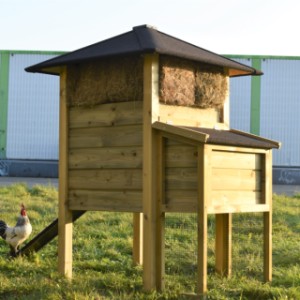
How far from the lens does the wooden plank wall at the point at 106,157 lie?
770 centimetres

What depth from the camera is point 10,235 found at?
30.4ft

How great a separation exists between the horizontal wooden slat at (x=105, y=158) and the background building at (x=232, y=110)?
24.5m

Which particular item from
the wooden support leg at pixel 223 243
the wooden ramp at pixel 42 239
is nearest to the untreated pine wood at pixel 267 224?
the wooden support leg at pixel 223 243

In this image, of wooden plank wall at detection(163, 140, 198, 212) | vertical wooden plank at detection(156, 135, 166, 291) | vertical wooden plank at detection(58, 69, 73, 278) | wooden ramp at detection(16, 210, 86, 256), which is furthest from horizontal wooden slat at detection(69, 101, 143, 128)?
wooden ramp at detection(16, 210, 86, 256)

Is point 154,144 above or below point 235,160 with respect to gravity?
above

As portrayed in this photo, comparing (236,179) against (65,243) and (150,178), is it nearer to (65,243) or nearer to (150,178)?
(150,178)

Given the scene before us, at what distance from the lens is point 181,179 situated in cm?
732

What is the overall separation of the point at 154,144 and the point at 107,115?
2.89 feet

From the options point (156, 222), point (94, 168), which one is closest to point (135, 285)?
point (156, 222)

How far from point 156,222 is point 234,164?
1.16 m

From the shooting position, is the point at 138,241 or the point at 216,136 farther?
the point at 138,241

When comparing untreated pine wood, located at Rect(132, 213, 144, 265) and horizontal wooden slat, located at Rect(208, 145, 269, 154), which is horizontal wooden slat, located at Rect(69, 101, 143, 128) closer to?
horizontal wooden slat, located at Rect(208, 145, 269, 154)

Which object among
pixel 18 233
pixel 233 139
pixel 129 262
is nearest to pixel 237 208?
pixel 233 139

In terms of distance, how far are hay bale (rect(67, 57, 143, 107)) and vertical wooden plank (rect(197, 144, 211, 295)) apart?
111 centimetres
